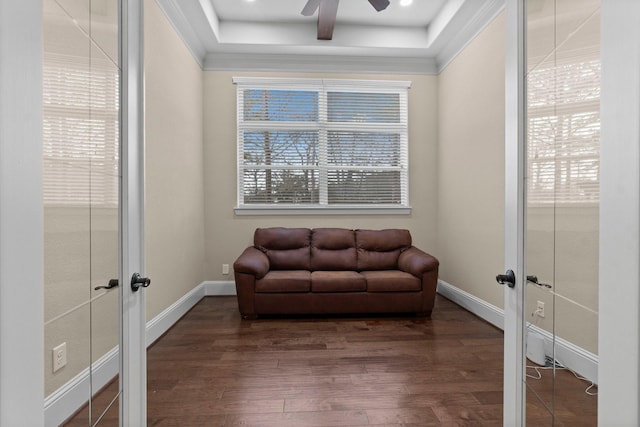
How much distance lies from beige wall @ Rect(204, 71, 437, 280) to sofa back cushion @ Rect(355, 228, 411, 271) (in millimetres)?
283

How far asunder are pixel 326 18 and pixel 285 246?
8.59 feet

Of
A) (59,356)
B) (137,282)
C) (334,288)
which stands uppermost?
(137,282)

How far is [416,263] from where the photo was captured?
363 cm

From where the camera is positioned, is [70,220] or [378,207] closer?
[70,220]

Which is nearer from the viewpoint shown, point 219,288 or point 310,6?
point 310,6

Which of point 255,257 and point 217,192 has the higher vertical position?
point 217,192

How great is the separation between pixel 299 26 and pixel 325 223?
97.5 inches

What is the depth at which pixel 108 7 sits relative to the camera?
3.57ft

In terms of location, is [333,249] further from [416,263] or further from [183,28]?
[183,28]

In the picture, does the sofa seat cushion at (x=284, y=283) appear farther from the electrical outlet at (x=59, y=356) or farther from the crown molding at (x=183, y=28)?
the crown molding at (x=183, y=28)
